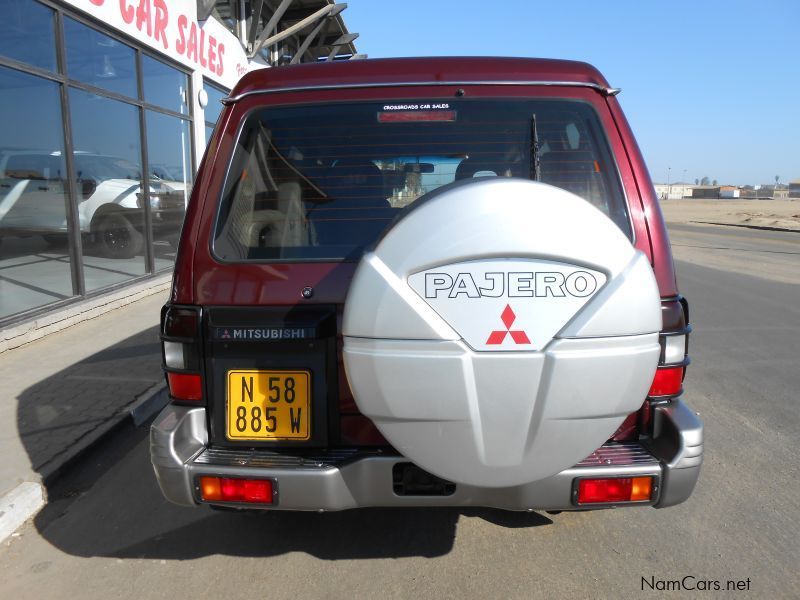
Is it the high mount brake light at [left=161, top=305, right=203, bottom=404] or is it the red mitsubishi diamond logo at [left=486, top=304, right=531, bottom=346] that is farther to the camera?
the high mount brake light at [left=161, top=305, right=203, bottom=404]

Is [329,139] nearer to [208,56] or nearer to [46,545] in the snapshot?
Answer: [46,545]

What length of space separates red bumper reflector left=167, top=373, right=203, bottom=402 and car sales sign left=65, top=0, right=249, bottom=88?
6.41 m

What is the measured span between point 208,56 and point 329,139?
33.9 ft

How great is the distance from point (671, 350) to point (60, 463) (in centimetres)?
326

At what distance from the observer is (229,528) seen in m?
2.98

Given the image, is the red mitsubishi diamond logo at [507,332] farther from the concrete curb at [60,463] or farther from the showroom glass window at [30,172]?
the showroom glass window at [30,172]

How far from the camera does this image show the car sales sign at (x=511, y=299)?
1853 mm

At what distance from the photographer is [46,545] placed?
2.88m

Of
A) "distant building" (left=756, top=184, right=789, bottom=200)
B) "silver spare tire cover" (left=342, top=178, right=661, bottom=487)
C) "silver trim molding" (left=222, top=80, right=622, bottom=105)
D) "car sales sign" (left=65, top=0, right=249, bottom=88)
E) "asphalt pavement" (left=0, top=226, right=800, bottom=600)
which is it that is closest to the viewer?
"silver spare tire cover" (left=342, top=178, right=661, bottom=487)

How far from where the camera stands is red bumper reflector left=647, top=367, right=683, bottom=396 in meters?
2.25

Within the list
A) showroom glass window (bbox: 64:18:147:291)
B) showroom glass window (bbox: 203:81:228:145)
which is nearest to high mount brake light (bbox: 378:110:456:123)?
showroom glass window (bbox: 64:18:147:291)

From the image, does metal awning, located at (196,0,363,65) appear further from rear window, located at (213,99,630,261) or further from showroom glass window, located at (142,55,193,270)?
rear window, located at (213,99,630,261)

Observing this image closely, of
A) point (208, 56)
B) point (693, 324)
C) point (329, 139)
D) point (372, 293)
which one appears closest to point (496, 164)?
point (329, 139)

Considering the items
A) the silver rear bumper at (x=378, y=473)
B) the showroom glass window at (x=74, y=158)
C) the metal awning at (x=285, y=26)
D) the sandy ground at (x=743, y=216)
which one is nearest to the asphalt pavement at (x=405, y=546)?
the silver rear bumper at (x=378, y=473)
